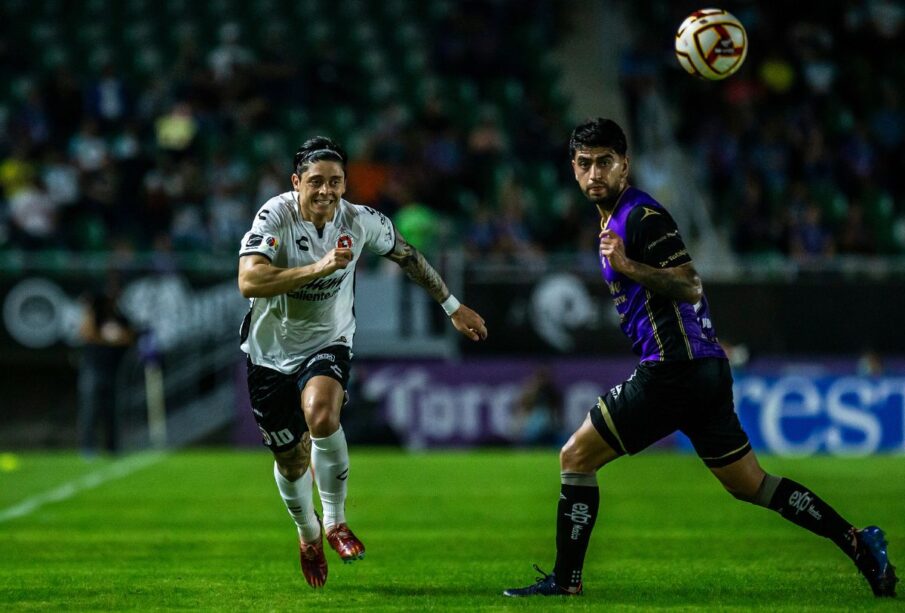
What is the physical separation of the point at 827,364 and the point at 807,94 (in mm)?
7106

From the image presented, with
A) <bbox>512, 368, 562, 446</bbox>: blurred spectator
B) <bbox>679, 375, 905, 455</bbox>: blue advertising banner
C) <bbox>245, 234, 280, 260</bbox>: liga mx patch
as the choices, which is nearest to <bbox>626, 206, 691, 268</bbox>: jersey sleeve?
<bbox>245, 234, 280, 260</bbox>: liga mx patch

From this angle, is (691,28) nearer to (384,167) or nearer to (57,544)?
(57,544)

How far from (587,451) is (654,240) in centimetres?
118

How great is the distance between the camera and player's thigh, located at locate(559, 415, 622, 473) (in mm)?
7645

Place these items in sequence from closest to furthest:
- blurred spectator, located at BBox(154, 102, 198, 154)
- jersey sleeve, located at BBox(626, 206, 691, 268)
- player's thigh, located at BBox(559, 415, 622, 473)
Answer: jersey sleeve, located at BBox(626, 206, 691, 268)
player's thigh, located at BBox(559, 415, 622, 473)
blurred spectator, located at BBox(154, 102, 198, 154)

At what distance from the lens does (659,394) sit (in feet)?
24.8

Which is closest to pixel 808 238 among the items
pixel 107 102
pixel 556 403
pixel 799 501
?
pixel 556 403

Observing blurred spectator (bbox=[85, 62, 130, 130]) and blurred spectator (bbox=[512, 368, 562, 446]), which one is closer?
blurred spectator (bbox=[512, 368, 562, 446])

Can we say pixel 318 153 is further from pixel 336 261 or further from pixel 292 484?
pixel 292 484

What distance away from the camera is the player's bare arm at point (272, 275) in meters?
7.61

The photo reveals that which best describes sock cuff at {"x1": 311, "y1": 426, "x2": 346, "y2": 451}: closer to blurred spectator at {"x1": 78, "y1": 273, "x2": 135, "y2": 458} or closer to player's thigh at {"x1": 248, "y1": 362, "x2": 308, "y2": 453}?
player's thigh at {"x1": 248, "y1": 362, "x2": 308, "y2": 453}

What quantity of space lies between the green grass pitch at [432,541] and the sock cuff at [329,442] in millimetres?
810

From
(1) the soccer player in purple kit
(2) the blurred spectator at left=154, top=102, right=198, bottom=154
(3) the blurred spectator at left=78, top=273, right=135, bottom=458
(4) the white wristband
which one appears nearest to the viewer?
(1) the soccer player in purple kit

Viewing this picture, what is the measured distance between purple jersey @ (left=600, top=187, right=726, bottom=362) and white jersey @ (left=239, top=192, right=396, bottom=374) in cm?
159
